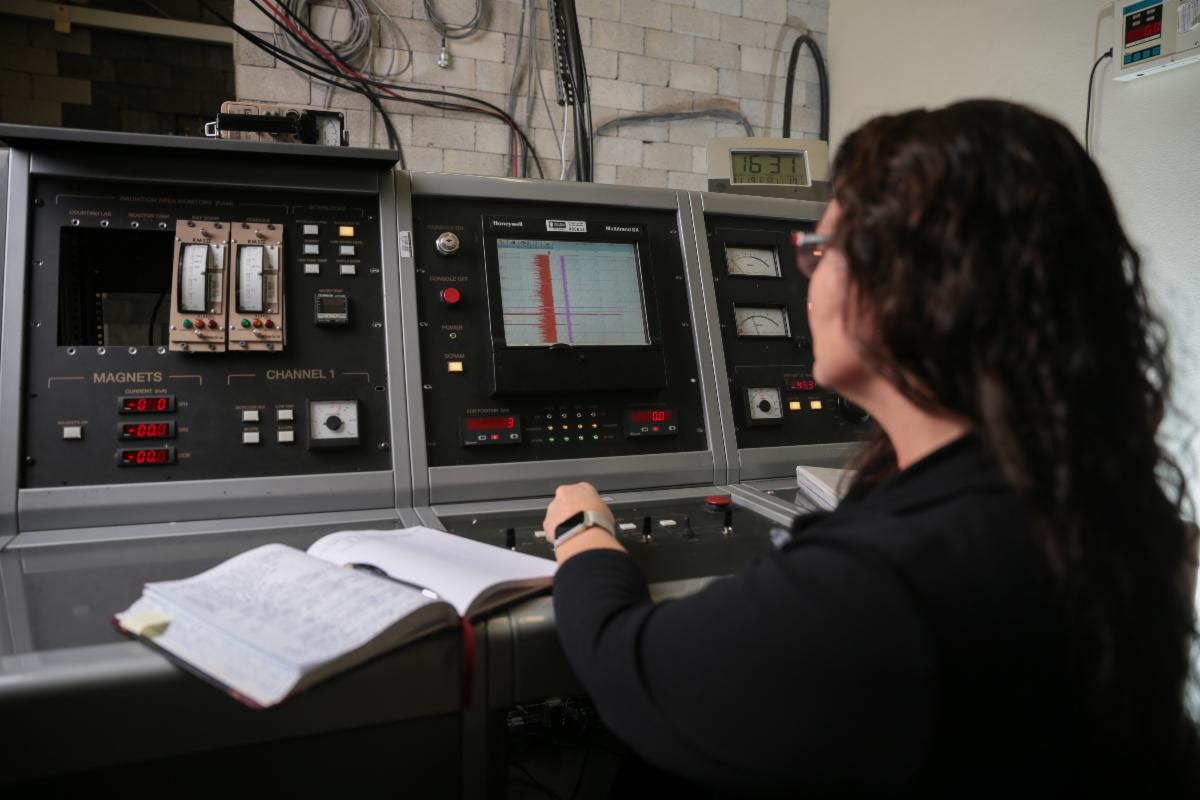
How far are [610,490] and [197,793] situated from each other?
872 mm

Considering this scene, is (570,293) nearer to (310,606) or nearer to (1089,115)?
(310,606)

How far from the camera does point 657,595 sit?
99 cm

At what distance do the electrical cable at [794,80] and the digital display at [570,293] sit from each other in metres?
1.93

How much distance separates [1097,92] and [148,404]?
247cm

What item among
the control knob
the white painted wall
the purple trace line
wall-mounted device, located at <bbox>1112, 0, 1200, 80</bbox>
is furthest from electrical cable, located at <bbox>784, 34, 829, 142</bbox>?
the control knob

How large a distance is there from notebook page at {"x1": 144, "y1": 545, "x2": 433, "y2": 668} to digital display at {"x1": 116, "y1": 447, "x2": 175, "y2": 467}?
1.44 ft

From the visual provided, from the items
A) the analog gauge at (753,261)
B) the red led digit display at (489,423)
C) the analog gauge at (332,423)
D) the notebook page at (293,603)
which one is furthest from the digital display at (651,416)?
the notebook page at (293,603)

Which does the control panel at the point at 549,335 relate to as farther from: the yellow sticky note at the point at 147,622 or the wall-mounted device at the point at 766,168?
the yellow sticky note at the point at 147,622

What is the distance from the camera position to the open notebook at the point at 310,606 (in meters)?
0.75

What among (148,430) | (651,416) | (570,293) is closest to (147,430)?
(148,430)

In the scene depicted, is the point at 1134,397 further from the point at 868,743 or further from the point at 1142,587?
the point at 868,743

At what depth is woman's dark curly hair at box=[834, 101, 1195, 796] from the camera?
0.59 m

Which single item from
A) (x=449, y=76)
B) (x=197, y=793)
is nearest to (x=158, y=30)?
(x=449, y=76)

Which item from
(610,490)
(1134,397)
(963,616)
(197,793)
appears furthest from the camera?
(610,490)
